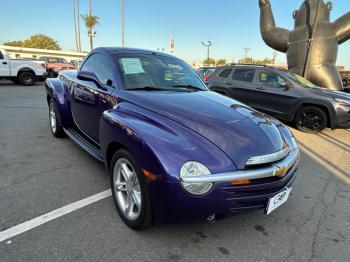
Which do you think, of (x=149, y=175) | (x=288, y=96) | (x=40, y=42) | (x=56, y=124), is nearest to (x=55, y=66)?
(x=56, y=124)

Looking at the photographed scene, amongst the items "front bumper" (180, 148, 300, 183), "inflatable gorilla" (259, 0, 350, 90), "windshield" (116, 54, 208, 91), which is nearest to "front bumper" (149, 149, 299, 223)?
"front bumper" (180, 148, 300, 183)

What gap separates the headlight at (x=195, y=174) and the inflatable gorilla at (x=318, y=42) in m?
12.1

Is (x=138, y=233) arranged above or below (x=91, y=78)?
below

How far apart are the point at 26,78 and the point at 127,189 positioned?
15577 mm

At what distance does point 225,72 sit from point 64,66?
722 inches

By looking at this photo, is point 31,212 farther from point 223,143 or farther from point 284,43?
point 284,43

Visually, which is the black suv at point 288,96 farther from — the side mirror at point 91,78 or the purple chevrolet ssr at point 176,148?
the side mirror at point 91,78

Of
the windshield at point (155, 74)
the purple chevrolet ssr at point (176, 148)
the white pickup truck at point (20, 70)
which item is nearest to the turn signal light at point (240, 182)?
the purple chevrolet ssr at point (176, 148)

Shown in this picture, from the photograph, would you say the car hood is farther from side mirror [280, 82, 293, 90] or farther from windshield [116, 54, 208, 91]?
side mirror [280, 82, 293, 90]

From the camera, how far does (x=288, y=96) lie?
723 centimetres

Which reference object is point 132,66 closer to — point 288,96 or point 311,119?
point 288,96

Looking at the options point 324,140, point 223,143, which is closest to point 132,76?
point 223,143

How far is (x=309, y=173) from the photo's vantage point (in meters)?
4.18

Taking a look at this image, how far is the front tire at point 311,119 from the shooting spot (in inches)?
270
